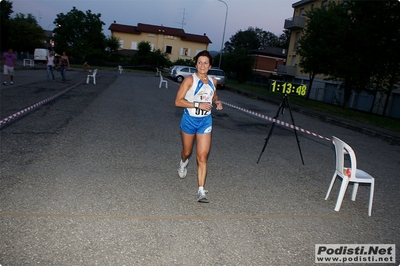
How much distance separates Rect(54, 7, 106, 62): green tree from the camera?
64.9 m

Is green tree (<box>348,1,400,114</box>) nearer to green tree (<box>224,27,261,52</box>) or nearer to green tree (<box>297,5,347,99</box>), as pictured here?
green tree (<box>297,5,347,99</box>)

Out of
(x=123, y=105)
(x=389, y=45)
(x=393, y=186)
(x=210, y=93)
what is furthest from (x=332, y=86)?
(x=210, y=93)

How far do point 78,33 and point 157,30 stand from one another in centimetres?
1747

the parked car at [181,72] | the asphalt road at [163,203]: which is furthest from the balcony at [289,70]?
the asphalt road at [163,203]

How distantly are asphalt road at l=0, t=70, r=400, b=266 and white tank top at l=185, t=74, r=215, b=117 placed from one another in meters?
1.18

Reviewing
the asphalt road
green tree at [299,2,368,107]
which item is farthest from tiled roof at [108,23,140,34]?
the asphalt road

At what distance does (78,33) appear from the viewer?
222 ft

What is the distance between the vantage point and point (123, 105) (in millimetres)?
13578

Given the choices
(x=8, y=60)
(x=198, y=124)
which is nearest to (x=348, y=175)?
(x=198, y=124)

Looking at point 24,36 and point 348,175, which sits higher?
point 24,36

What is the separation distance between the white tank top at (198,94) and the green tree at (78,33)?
209ft

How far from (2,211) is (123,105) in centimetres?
993

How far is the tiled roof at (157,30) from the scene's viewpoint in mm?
76438

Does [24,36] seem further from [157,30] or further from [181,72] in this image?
[181,72]
